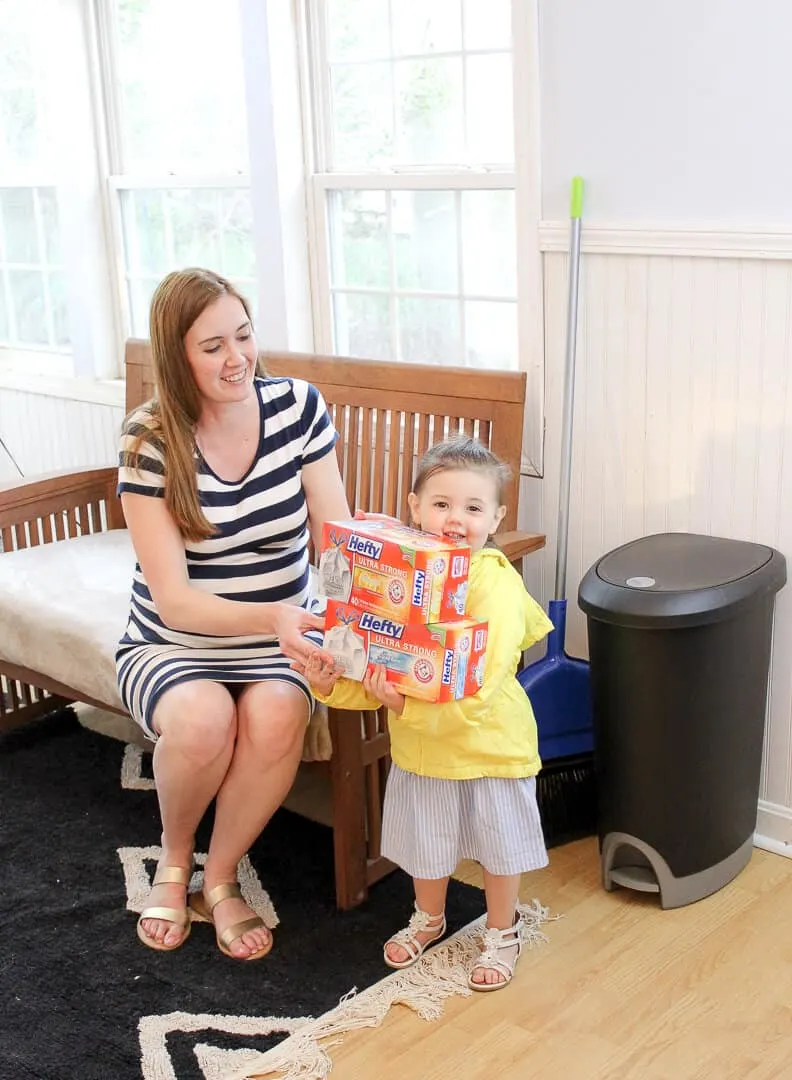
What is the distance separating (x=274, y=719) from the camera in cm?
220

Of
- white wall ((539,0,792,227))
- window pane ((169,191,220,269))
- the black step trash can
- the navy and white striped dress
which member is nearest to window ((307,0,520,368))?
white wall ((539,0,792,227))

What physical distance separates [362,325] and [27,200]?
4.95ft

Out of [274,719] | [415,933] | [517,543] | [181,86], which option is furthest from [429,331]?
[415,933]

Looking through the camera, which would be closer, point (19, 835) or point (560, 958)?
point (560, 958)

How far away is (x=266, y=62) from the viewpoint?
307 centimetres

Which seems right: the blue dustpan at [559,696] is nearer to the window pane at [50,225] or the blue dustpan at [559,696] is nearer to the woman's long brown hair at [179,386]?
the woman's long brown hair at [179,386]

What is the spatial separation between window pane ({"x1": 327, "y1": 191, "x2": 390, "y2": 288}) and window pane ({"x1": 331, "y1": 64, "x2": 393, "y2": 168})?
0.09m

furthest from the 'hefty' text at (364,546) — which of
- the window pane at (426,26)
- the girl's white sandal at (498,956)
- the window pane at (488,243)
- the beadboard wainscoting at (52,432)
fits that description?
the beadboard wainscoting at (52,432)

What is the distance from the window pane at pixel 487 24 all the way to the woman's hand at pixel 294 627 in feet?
4.45

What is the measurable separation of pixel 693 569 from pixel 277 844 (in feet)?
3.33

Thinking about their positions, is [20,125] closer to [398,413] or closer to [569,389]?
[398,413]

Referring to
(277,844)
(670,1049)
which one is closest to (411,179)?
(277,844)

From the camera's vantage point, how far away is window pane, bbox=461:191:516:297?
9.25ft

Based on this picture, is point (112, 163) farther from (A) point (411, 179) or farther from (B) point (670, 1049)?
(B) point (670, 1049)
